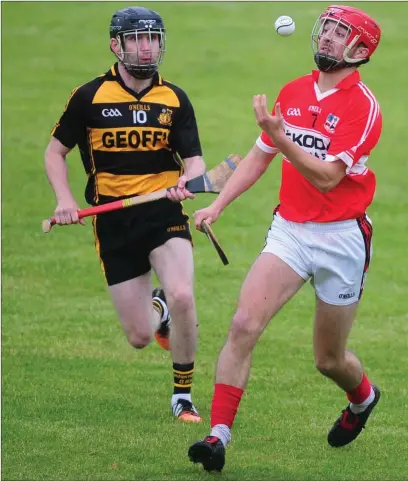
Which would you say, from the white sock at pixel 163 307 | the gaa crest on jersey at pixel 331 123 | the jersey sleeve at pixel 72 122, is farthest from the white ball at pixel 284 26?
the white sock at pixel 163 307

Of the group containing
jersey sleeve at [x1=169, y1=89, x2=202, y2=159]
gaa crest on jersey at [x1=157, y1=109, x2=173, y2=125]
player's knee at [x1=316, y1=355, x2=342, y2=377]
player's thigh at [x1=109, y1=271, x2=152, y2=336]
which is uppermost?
gaa crest on jersey at [x1=157, y1=109, x2=173, y2=125]

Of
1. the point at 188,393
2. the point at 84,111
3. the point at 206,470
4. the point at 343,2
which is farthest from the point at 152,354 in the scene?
the point at 343,2

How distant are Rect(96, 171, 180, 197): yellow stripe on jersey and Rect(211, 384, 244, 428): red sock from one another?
72.7 inches

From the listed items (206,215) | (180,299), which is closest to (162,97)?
(180,299)

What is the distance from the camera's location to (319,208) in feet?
24.8

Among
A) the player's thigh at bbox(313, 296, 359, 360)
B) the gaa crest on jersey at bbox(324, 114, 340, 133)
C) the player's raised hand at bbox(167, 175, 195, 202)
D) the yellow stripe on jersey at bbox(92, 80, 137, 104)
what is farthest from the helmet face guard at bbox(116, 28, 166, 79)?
the player's thigh at bbox(313, 296, 359, 360)

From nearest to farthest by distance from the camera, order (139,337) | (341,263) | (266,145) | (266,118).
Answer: (266,118), (341,263), (266,145), (139,337)

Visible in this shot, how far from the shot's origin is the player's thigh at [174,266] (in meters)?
8.70

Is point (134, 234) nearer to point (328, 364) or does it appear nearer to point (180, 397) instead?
point (180, 397)

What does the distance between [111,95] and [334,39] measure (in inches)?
74.0

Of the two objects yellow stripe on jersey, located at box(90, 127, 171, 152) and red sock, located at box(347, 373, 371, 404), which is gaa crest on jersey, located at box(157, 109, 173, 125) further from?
red sock, located at box(347, 373, 371, 404)

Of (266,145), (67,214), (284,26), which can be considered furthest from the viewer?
(67,214)

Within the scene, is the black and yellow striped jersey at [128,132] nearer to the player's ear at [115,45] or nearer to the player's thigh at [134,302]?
the player's ear at [115,45]

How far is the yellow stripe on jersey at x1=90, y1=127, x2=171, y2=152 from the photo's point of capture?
8.80 m
